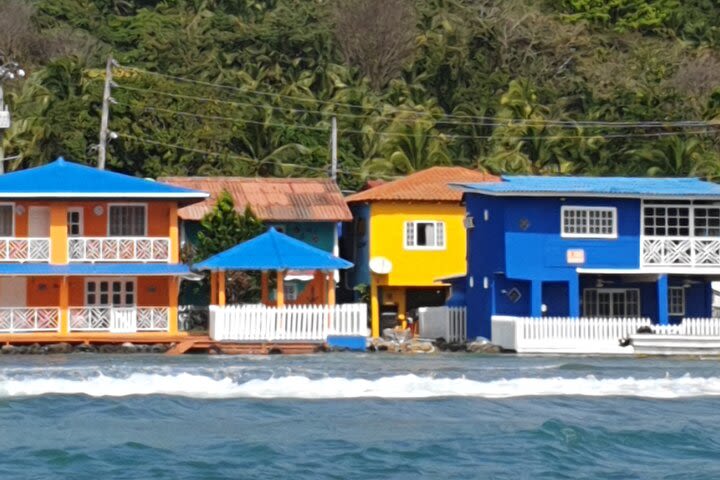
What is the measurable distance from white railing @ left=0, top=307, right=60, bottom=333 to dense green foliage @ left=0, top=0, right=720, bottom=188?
15.8m

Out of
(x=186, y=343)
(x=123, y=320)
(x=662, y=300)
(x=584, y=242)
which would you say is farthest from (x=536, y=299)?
(x=123, y=320)

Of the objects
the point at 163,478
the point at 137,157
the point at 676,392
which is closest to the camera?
the point at 163,478

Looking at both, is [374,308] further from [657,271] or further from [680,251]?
[680,251]

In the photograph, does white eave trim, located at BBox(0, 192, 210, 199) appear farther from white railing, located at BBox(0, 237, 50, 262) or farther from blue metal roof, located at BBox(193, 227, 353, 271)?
blue metal roof, located at BBox(193, 227, 353, 271)

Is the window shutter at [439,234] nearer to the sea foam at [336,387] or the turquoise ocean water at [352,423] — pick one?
the turquoise ocean water at [352,423]

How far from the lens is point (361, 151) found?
67.4 m

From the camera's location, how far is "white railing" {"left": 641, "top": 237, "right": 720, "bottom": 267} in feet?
159

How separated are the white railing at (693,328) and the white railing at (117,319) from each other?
12418 mm

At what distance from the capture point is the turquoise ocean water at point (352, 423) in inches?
870

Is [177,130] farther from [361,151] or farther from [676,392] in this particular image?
[676,392]

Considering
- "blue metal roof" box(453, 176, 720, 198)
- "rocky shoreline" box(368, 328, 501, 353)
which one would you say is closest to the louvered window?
"blue metal roof" box(453, 176, 720, 198)

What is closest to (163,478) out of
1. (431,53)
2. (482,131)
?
(482,131)

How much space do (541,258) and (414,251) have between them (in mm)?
6632

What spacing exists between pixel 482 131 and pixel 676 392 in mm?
41835
